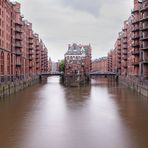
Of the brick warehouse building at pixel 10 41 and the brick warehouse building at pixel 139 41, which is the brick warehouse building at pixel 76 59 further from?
the brick warehouse building at pixel 10 41

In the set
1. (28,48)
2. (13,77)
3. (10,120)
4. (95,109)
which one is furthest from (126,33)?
(10,120)

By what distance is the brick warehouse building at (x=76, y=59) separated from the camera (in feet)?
535

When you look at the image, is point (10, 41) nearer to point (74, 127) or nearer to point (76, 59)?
point (74, 127)

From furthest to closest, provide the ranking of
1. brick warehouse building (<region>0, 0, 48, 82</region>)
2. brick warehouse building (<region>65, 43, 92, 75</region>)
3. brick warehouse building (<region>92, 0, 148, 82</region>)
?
brick warehouse building (<region>65, 43, 92, 75</region>) → brick warehouse building (<region>0, 0, 48, 82</region>) → brick warehouse building (<region>92, 0, 148, 82</region>)

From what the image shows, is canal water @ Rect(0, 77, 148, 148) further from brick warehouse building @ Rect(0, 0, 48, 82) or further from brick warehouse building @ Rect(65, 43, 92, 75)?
brick warehouse building @ Rect(65, 43, 92, 75)

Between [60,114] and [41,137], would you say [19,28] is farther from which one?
[41,137]

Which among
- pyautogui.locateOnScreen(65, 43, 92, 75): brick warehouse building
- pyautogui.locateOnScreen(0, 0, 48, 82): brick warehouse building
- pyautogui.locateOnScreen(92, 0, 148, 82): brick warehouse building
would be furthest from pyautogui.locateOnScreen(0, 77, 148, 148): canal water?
pyautogui.locateOnScreen(65, 43, 92, 75): brick warehouse building

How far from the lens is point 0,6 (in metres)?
73.0

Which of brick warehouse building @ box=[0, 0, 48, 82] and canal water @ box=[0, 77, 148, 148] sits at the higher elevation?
brick warehouse building @ box=[0, 0, 48, 82]

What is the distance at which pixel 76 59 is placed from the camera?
17662 cm

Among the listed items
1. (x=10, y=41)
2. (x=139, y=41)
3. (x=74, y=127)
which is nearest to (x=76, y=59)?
(x=139, y=41)

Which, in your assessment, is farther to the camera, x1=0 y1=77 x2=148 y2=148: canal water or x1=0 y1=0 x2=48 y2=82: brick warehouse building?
x1=0 y1=0 x2=48 y2=82: brick warehouse building

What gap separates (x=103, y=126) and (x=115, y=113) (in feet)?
30.4

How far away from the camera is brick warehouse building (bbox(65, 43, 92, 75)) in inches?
6425
